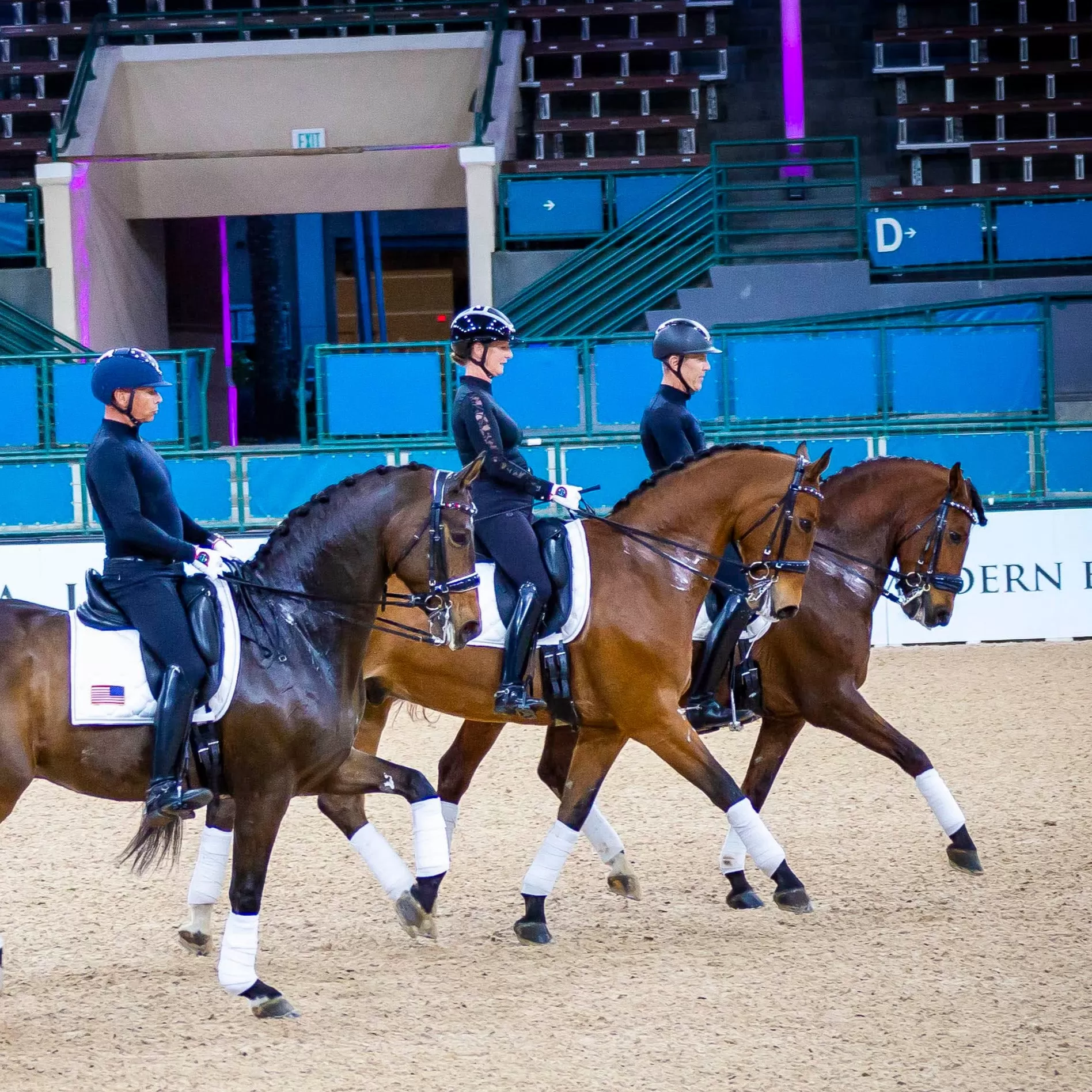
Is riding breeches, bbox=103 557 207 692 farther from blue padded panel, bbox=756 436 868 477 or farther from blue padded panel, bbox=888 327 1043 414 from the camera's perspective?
blue padded panel, bbox=888 327 1043 414

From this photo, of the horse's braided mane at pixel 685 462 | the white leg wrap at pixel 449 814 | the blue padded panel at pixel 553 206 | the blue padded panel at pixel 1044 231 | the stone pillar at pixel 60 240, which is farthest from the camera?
the blue padded panel at pixel 553 206

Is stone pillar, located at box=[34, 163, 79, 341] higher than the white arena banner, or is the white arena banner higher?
stone pillar, located at box=[34, 163, 79, 341]

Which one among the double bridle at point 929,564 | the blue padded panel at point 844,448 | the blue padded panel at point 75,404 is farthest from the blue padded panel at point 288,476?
the double bridle at point 929,564

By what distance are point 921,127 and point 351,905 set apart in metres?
13.2

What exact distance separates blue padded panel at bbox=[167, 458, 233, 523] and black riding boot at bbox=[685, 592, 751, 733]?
6626 mm

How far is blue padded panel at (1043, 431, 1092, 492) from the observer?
38.0ft

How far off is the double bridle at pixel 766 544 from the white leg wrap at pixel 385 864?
4.57 feet

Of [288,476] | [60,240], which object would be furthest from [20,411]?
[60,240]

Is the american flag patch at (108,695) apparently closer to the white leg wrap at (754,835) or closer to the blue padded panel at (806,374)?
the white leg wrap at (754,835)

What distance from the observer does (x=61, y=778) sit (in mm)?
4613

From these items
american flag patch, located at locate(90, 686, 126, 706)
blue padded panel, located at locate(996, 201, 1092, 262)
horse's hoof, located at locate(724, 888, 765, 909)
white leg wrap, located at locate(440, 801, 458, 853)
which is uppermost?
blue padded panel, located at locate(996, 201, 1092, 262)

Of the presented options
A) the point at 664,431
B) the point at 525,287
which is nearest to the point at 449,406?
the point at 525,287

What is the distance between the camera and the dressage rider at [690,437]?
5773 mm

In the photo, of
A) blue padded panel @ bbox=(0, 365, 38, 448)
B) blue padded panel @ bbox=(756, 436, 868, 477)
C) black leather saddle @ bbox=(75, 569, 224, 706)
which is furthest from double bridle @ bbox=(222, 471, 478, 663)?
blue padded panel @ bbox=(0, 365, 38, 448)
